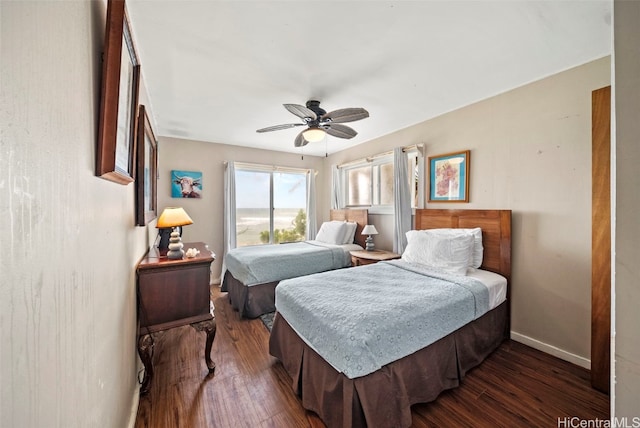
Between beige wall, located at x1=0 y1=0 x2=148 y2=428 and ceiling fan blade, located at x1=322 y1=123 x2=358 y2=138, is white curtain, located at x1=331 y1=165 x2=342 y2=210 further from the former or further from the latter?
beige wall, located at x1=0 y1=0 x2=148 y2=428

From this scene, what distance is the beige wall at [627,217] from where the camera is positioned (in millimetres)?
479

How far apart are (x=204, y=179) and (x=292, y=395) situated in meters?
3.62

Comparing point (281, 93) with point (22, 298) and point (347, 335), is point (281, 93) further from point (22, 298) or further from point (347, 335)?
point (22, 298)

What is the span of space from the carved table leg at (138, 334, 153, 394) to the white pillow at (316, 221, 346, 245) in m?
2.84

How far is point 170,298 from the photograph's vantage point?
1802mm

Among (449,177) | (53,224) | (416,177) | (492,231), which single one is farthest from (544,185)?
(53,224)

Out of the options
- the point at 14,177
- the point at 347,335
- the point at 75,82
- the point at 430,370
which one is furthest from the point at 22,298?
the point at 430,370

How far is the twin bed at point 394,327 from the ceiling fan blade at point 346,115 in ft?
4.99

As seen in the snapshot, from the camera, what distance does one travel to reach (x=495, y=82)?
2.31 m

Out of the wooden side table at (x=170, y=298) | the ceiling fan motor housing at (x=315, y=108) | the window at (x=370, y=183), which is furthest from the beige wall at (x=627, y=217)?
the window at (x=370, y=183)

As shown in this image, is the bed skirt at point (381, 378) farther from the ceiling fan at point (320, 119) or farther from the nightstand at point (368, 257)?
the ceiling fan at point (320, 119)

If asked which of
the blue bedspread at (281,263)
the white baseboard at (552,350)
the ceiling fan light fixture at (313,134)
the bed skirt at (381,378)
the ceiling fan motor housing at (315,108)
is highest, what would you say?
the ceiling fan motor housing at (315,108)

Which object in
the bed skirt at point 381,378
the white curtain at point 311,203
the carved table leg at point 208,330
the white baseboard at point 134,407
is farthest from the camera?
the white curtain at point 311,203

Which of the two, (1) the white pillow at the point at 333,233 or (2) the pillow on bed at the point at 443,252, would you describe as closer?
(2) the pillow on bed at the point at 443,252
